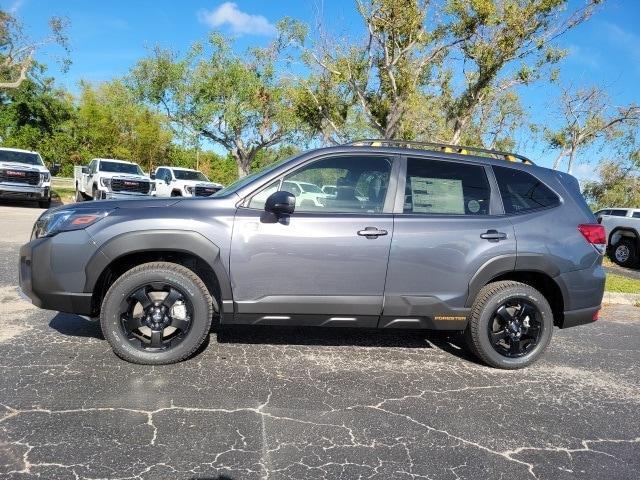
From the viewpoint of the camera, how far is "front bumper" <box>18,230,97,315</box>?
3521mm

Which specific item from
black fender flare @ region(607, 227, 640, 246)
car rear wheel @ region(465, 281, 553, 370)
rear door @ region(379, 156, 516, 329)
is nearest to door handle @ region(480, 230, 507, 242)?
rear door @ region(379, 156, 516, 329)

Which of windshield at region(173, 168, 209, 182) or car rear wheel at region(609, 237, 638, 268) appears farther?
windshield at region(173, 168, 209, 182)

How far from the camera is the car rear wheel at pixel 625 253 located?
1371 cm

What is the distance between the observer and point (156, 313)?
145 inches

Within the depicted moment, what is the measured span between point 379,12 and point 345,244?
15.5 metres

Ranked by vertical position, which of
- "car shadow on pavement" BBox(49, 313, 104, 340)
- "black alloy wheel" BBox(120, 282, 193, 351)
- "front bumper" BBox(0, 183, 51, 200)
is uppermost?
"front bumper" BBox(0, 183, 51, 200)

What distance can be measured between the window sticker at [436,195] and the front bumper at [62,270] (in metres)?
2.53

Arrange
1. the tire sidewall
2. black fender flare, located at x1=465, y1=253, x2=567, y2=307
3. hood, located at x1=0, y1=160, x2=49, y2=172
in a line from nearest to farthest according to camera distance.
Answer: black fender flare, located at x1=465, y1=253, x2=567, y2=307 → the tire sidewall → hood, located at x1=0, y1=160, x2=49, y2=172

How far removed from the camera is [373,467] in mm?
2580

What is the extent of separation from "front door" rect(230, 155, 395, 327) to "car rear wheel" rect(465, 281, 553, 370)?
92 centimetres

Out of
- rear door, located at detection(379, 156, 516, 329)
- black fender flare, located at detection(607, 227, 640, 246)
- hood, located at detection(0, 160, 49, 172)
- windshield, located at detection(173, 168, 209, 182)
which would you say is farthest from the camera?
windshield, located at detection(173, 168, 209, 182)

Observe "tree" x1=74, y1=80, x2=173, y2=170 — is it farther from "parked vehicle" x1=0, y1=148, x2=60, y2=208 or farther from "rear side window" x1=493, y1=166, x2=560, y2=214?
"rear side window" x1=493, y1=166, x2=560, y2=214

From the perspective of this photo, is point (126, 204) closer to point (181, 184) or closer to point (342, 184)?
point (342, 184)

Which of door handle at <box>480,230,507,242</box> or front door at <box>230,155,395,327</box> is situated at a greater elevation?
door handle at <box>480,230,507,242</box>
